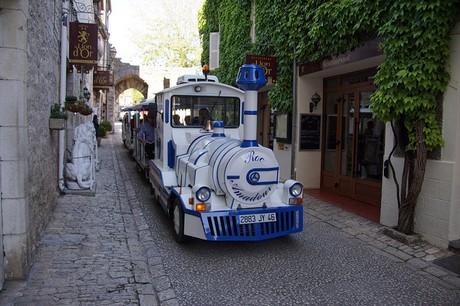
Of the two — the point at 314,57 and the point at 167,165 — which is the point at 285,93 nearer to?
the point at 314,57

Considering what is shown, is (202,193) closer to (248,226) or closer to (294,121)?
(248,226)

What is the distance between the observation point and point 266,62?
32.4 feet

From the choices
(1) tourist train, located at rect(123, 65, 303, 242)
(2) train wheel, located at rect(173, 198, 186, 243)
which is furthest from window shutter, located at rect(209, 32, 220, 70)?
(2) train wheel, located at rect(173, 198, 186, 243)

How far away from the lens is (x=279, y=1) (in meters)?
9.88

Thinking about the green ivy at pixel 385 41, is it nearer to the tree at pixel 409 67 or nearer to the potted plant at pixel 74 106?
the tree at pixel 409 67

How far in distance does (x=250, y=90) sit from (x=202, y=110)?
88.7 inches

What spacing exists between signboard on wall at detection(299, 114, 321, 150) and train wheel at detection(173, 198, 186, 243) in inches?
175

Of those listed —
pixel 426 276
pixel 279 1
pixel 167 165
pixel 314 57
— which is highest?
pixel 279 1

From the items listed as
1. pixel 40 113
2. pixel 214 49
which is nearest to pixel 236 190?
pixel 40 113

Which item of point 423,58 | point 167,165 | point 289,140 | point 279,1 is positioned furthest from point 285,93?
point 423,58

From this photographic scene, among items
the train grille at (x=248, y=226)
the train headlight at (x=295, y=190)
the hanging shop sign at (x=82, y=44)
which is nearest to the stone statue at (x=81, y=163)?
the hanging shop sign at (x=82, y=44)

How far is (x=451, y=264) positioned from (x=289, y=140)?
511 cm

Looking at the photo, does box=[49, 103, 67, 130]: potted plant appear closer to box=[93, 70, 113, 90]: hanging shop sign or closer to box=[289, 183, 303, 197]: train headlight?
box=[289, 183, 303, 197]: train headlight

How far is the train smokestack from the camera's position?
5.02m
